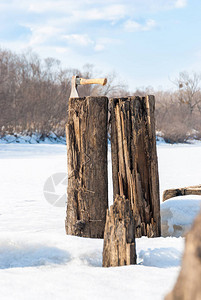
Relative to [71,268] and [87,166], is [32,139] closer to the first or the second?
[87,166]

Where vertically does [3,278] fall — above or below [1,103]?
below

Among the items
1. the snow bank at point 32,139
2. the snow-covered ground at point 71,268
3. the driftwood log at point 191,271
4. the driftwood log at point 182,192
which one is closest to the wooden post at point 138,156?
the snow-covered ground at point 71,268

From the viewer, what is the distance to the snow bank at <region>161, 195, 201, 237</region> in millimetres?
3488

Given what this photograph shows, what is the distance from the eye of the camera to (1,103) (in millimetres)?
22031

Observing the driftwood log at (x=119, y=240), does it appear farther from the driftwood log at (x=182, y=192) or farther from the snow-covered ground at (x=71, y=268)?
the driftwood log at (x=182, y=192)

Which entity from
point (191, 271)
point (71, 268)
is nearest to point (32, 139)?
point (71, 268)

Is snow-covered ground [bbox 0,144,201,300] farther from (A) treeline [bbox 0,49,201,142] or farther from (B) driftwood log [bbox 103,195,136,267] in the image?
(A) treeline [bbox 0,49,201,142]

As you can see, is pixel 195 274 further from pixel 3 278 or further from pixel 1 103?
pixel 1 103

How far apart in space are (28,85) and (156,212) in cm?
2376

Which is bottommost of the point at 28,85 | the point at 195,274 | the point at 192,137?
the point at 192,137

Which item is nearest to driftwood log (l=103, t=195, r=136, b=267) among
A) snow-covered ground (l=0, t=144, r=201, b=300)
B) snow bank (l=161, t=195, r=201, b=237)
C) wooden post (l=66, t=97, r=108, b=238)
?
snow-covered ground (l=0, t=144, r=201, b=300)

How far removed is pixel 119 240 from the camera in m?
2.14

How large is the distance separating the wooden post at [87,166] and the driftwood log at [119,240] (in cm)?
87

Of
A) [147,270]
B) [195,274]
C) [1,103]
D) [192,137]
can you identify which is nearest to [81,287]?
[147,270]
